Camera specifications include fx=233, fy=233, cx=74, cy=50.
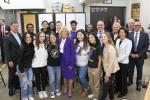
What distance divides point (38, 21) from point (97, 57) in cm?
566

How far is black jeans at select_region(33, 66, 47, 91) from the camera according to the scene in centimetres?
433

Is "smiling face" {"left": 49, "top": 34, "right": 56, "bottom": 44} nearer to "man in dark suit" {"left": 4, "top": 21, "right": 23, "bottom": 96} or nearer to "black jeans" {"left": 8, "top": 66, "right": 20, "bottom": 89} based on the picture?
"man in dark suit" {"left": 4, "top": 21, "right": 23, "bottom": 96}

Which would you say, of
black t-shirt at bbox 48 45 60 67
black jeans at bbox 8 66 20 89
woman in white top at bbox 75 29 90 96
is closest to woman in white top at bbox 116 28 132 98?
woman in white top at bbox 75 29 90 96

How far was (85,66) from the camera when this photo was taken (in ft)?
14.3

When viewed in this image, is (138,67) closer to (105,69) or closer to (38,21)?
(105,69)

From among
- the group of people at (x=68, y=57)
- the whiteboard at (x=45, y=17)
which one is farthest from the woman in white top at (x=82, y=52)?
the whiteboard at (x=45, y=17)

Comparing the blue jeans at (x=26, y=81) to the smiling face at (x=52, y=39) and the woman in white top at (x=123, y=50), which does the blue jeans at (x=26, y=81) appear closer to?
the smiling face at (x=52, y=39)

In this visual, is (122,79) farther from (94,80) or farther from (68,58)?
(68,58)

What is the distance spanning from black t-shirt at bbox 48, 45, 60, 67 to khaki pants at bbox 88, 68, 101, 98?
62 cm

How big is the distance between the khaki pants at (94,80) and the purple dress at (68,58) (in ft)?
1.10

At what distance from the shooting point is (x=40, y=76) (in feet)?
14.5

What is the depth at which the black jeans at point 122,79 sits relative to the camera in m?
4.33

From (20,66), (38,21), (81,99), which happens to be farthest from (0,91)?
(38,21)

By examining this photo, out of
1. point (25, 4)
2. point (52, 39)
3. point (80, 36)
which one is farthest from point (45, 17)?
point (80, 36)
